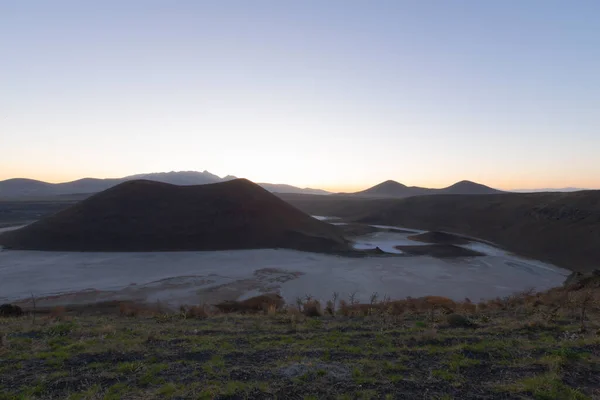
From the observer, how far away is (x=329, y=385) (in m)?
6.29

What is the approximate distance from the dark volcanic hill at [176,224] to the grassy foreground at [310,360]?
30.1 meters

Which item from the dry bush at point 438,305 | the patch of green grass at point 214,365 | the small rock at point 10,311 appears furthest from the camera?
the small rock at point 10,311

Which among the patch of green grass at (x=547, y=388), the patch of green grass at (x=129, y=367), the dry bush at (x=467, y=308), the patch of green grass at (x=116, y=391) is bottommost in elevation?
the dry bush at (x=467, y=308)

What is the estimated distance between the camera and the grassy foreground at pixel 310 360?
609 cm

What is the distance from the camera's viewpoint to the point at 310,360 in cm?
747

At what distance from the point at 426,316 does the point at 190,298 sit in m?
14.9

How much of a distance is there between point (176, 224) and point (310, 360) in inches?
1510

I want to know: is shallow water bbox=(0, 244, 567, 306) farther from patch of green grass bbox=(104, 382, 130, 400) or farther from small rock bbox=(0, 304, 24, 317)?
patch of green grass bbox=(104, 382, 130, 400)

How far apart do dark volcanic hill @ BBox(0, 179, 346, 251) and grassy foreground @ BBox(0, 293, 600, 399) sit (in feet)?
98.8

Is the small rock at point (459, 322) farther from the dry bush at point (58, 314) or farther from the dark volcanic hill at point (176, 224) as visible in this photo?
the dark volcanic hill at point (176, 224)

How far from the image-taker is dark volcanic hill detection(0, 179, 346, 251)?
39844 millimetres

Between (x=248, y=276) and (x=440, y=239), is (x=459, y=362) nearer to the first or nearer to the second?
(x=248, y=276)

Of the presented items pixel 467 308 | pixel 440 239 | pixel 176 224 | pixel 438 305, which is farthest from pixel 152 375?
pixel 440 239

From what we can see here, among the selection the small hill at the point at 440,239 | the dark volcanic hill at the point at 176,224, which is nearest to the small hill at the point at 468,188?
the small hill at the point at 440,239
